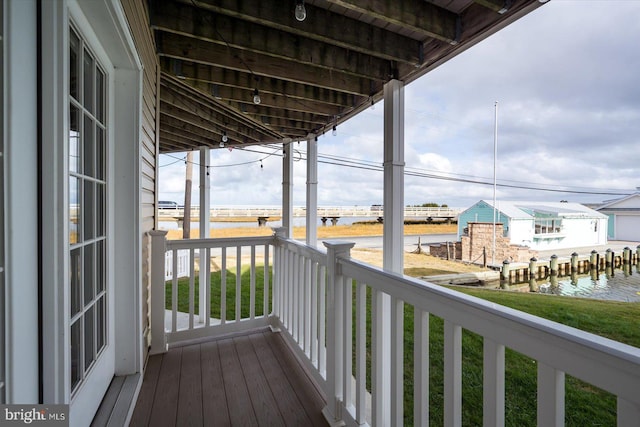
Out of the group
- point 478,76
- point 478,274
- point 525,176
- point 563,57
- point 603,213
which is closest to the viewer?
point 603,213

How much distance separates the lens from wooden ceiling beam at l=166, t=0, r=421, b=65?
202cm

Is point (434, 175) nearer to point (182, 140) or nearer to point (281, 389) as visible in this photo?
point (281, 389)

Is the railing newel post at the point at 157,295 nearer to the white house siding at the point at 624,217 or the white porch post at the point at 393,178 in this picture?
the white porch post at the point at 393,178

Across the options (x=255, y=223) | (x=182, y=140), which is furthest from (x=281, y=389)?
(x=255, y=223)

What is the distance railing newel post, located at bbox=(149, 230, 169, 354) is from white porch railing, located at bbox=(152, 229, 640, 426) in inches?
0.5

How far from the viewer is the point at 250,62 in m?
2.71

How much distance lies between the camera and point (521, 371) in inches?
135

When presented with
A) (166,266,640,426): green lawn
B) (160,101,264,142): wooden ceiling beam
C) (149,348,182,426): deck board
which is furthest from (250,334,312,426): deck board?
(160,101,264,142): wooden ceiling beam

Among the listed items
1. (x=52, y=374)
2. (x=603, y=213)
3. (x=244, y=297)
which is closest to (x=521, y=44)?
(x=603, y=213)

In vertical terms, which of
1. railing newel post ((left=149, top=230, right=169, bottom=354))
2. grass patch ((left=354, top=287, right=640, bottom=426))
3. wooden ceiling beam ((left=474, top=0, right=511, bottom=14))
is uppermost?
wooden ceiling beam ((left=474, top=0, right=511, bottom=14))

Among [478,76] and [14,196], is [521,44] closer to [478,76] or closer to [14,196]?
[478,76]

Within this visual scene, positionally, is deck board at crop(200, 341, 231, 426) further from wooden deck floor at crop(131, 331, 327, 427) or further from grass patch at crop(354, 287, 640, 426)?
grass patch at crop(354, 287, 640, 426)

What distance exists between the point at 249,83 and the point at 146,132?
1269 mm

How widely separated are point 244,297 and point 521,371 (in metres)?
4.44
